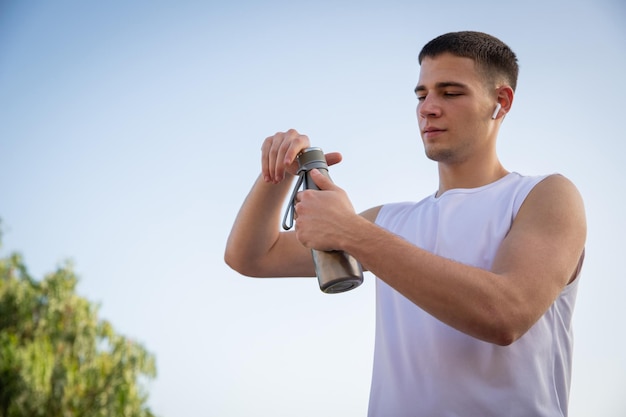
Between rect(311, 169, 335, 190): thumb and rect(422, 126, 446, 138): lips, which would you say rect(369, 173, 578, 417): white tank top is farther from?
rect(311, 169, 335, 190): thumb

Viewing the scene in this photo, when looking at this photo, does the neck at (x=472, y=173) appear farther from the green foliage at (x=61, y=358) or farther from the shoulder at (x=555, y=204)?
the green foliage at (x=61, y=358)

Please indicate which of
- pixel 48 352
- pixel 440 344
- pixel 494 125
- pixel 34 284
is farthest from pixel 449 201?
pixel 34 284

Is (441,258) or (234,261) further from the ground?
(234,261)

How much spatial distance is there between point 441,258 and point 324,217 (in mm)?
238

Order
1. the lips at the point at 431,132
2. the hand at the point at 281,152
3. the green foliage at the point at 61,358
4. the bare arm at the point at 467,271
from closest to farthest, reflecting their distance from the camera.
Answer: the bare arm at the point at 467,271 → the hand at the point at 281,152 → the lips at the point at 431,132 → the green foliage at the point at 61,358

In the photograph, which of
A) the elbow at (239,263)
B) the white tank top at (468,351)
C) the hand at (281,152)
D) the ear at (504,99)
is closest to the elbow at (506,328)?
the white tank top at (468,351)

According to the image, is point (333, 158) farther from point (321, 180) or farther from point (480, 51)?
point (480, 51)

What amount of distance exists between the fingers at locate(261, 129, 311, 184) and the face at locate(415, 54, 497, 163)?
383mm

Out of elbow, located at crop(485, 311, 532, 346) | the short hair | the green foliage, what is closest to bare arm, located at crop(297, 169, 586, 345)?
elbow, located at crop(485, 311, 532, 346)

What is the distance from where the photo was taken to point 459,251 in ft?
5.37

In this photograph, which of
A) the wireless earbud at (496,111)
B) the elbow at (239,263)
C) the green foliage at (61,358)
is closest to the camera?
the wireless earbud at (496,111)

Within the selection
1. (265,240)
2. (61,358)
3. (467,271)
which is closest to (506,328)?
(467,271)

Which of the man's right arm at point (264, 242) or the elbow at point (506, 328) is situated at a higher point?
the man's right arm at point (264, 242)

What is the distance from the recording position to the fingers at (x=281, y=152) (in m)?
1.53
